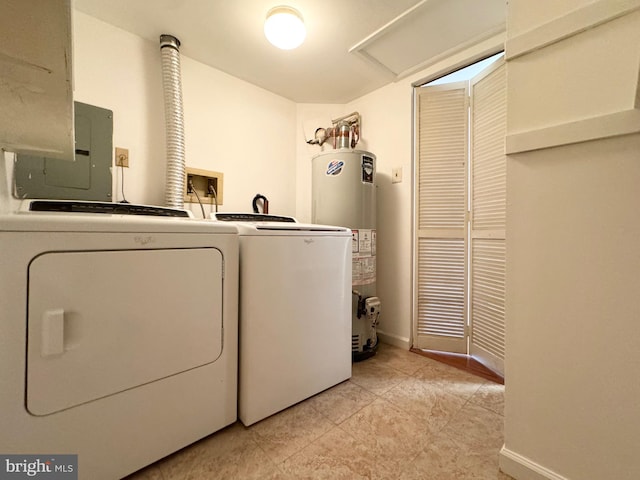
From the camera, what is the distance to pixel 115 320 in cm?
83

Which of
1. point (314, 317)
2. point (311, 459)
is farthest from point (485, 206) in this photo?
point (311, 459)

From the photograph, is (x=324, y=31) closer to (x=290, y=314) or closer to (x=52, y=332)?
(x=290, y=314)

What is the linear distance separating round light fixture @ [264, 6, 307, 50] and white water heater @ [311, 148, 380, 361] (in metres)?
0.71

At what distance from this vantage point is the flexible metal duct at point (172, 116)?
160 cm

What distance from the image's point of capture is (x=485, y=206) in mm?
1726

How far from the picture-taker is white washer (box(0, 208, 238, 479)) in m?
0.71

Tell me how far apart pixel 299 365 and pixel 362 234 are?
38.9 inches

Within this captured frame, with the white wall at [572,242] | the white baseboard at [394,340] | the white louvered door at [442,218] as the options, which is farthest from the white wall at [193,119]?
the white wall at [572,242]

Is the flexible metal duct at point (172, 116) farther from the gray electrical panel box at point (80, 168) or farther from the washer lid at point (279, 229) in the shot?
the washer lid at point (279, 229)

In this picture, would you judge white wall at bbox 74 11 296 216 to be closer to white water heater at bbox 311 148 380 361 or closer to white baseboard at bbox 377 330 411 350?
white water heater at bbox 311 148 380 361

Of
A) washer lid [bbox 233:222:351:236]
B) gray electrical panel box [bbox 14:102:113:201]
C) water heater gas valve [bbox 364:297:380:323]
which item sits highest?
gray electrical panel box [bbox 14:102:113:201]

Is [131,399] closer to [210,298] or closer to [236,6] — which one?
[210,298]

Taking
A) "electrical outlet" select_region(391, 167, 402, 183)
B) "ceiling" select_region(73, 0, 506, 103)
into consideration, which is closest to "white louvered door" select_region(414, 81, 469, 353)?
"electrical outlet" select_region(391, 167, 402, 183)

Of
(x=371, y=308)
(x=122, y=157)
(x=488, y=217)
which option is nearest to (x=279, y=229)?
(x=371, y=308)
